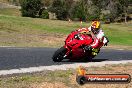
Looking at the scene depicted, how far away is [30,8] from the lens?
84.4 m

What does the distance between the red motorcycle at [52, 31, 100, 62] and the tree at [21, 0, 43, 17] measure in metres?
68.9

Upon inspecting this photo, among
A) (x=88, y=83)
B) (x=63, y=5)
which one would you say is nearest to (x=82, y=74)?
(x=88, y=83)

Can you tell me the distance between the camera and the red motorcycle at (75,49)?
586 inches

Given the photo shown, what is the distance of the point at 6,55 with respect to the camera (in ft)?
48.5

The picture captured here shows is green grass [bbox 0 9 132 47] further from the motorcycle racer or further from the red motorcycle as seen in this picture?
the motorcycle racer

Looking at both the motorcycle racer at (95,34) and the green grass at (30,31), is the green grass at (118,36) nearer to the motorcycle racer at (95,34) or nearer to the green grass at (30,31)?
the green grass at (30,31)

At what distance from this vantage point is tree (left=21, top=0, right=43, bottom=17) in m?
83.9

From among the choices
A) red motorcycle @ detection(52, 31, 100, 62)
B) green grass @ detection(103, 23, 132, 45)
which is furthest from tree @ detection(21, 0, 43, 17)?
red motorcycle @ detection(52, 31, 100, 62)

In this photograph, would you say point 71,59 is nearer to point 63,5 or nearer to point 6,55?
point 6,55

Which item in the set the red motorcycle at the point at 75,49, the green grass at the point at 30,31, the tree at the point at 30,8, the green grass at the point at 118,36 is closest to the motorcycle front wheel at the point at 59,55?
the red motorcycle at the point at 75,49

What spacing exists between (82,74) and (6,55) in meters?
6.56

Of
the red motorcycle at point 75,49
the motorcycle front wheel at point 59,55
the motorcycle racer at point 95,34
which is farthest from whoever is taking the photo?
the motorcycle racer at point 95,34

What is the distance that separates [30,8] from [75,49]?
7018 centimetres

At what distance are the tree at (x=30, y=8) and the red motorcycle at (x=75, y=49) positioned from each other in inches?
2713
